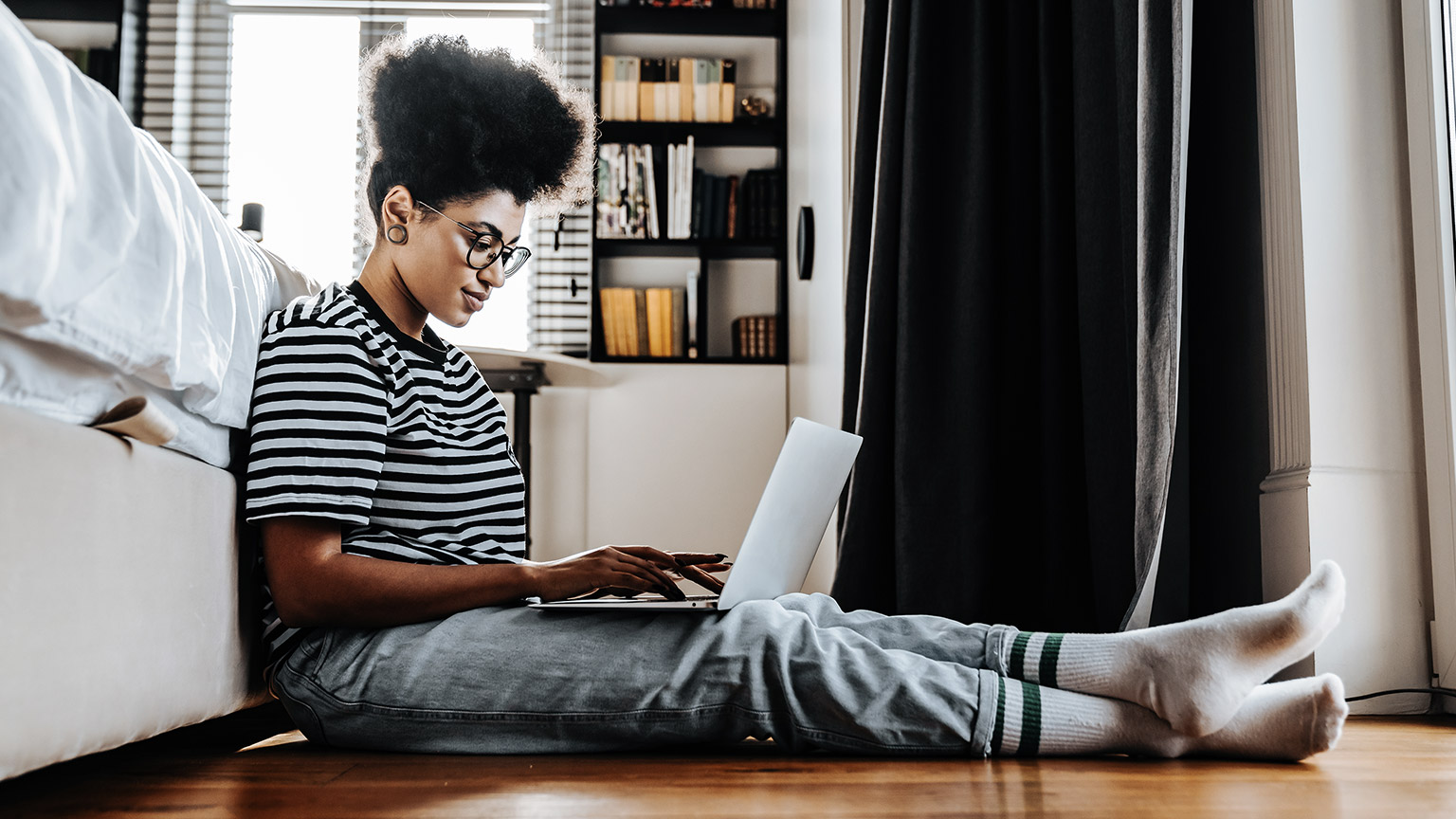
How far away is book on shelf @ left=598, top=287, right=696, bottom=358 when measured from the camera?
3314 mm

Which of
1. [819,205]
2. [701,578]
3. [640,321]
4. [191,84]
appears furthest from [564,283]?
[701,578]

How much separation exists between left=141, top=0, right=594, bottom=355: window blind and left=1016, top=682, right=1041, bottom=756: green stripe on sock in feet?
8.35

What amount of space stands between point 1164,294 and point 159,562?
1157 mm

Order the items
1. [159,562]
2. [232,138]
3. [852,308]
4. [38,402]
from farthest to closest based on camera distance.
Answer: [232,138] → [852,308] → [159,562] → [38,402]

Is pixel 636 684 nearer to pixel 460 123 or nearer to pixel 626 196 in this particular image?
pixel 460 123

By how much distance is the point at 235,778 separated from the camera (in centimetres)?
95

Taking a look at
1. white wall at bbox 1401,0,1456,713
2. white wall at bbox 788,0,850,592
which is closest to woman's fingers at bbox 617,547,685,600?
white wall at bbox 1401,0,1456,713

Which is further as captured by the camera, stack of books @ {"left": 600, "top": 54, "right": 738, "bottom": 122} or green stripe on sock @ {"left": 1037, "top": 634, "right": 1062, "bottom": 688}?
stack of books @ {"left": 600, "top": 54, "right": 738, "bottom": 122}

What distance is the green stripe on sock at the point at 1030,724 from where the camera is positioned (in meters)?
1.00

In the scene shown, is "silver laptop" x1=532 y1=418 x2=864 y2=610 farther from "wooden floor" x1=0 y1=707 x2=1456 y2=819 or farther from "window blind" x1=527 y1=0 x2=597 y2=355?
"window blind" x1=527 y1=0 x2=597 y2=355

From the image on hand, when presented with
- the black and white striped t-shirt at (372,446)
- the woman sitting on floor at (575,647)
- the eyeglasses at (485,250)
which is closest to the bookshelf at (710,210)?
the eyeglasses at (485,250)

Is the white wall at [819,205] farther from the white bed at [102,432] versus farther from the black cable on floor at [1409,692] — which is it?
the white bed at [102,432]

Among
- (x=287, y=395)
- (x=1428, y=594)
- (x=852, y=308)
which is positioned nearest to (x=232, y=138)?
(x=852, y=308)

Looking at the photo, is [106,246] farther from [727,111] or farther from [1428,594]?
[727,111]
